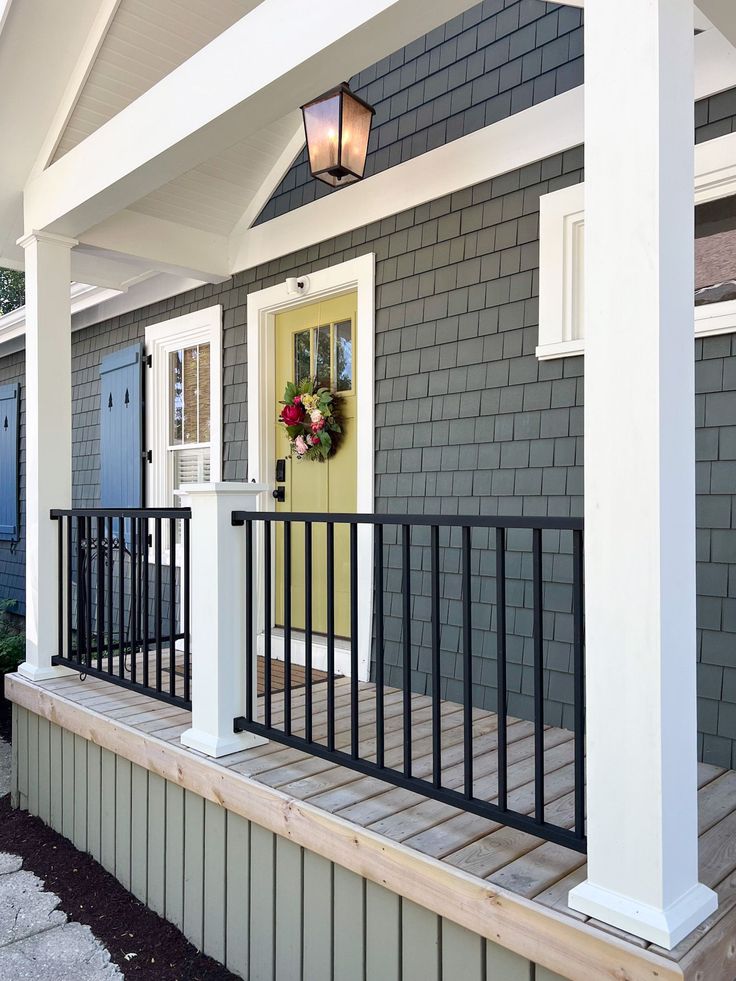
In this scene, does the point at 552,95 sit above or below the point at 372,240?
above

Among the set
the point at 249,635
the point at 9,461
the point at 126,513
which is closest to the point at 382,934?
the point at 249,635

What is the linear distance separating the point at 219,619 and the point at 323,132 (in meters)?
1.99

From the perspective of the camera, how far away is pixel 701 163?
269 centimetres

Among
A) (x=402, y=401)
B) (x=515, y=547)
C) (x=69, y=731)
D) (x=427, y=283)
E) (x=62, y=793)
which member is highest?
(x=427, y=283)

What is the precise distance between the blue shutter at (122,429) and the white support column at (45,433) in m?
1.54

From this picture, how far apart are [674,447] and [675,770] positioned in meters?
0.63

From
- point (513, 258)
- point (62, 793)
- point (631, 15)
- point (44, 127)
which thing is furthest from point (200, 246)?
point (631, 15)

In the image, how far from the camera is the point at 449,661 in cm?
345

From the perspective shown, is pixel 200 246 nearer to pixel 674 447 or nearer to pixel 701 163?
pixel 701 163

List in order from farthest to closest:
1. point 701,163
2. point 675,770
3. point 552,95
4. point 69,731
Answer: point 69,731
point 552,95
point 701,163
point 675,770

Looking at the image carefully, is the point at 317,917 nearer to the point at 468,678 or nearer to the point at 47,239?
the point at 468,678

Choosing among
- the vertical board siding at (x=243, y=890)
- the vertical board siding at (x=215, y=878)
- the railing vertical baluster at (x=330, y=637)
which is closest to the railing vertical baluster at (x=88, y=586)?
the vertical board siding at (x=243, y=890)

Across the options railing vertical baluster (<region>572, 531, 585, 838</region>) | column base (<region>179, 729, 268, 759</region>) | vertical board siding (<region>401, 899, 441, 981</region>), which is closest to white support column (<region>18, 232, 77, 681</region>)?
column base (<region>179, 729, 268, 759</region>)

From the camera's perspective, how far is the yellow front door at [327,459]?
402 centimetres
